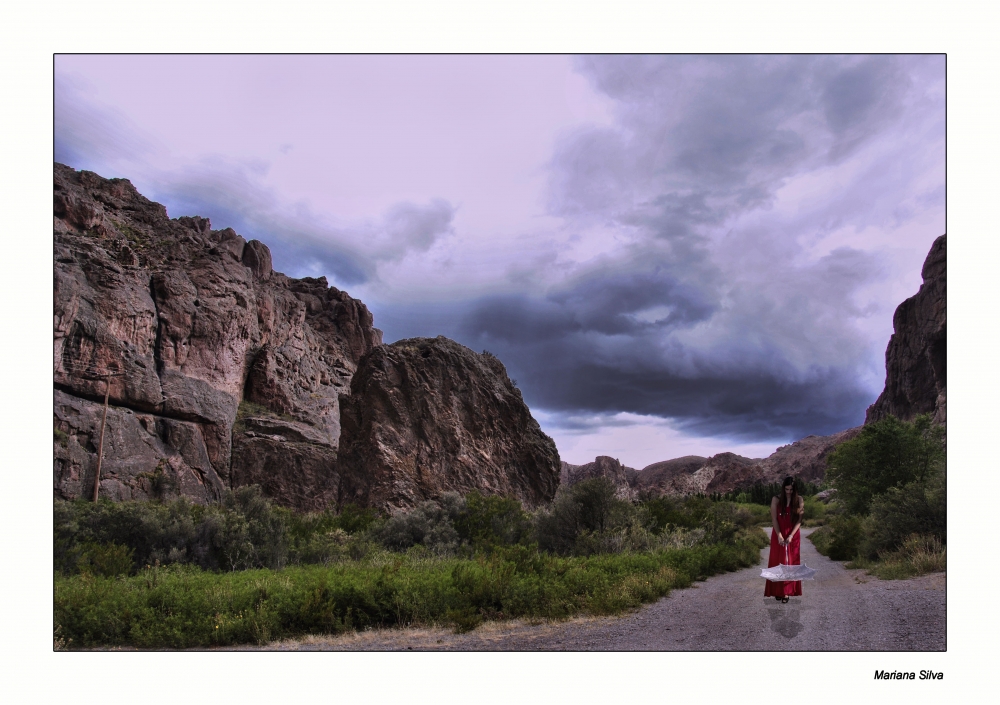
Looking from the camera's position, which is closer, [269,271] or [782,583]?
[782,583]

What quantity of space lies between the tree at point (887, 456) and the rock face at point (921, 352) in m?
0.48

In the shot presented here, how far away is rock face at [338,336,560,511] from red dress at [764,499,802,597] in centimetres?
1909

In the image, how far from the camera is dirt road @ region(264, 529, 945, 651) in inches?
292

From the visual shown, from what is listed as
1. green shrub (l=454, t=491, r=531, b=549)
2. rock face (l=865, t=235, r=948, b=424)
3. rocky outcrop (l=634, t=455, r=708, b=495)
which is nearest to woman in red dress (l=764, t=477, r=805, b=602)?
rock face (l=865, t=235, r=948, b=424)

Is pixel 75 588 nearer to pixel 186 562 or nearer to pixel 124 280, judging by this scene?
pixel 186 562

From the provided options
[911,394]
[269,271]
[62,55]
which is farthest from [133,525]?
[269,271]

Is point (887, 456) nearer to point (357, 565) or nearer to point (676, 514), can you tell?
point (676, 514)

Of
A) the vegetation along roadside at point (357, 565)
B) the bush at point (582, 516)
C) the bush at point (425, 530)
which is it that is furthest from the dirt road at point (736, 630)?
the bush at point (425, 530)

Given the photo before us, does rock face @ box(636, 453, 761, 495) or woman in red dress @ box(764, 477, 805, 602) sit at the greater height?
woman in red dress @ box(764, 477, 805, 602)

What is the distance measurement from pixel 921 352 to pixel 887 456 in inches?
365

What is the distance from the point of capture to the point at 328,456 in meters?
51.1

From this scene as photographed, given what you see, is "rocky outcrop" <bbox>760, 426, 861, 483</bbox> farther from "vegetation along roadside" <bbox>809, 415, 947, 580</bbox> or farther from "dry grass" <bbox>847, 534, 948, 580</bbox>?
"dry grass" <bbox>847, 534, 948, 580</bbox>

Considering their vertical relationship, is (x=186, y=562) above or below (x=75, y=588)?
below
